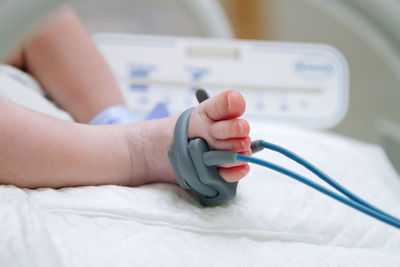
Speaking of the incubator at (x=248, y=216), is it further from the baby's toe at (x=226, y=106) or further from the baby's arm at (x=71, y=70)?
the baby's arm at (x=71, y=70)

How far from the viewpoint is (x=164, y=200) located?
42 cm

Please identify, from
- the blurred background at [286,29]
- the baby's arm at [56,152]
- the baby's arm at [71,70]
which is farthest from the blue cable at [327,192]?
the blurred background at [286,29]

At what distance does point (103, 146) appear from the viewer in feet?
1.42

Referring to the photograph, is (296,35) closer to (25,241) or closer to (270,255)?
(270,255)

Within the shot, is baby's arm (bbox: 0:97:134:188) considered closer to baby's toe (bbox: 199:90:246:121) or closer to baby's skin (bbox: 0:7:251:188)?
baby's skin (bbox: 0:7:251:188)

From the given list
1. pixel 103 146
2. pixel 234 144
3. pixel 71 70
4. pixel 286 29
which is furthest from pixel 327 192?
pixel 286 29

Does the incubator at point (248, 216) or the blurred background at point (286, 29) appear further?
the blurred background at point (286, 29)

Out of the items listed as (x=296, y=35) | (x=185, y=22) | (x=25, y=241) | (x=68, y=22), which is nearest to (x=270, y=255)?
(x=25, y=241)

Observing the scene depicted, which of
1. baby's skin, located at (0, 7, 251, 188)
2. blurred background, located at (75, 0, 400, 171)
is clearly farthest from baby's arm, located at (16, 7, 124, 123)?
baby's skin, located at (0, 7, 251, 188)

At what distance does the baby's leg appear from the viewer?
35 centimetres

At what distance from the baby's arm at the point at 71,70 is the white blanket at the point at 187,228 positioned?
285mm

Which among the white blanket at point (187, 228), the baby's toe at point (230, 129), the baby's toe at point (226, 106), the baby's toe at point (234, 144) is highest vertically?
the baby's toe at point (226, 106)

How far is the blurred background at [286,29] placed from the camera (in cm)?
110

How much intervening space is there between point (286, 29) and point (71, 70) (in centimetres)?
106
